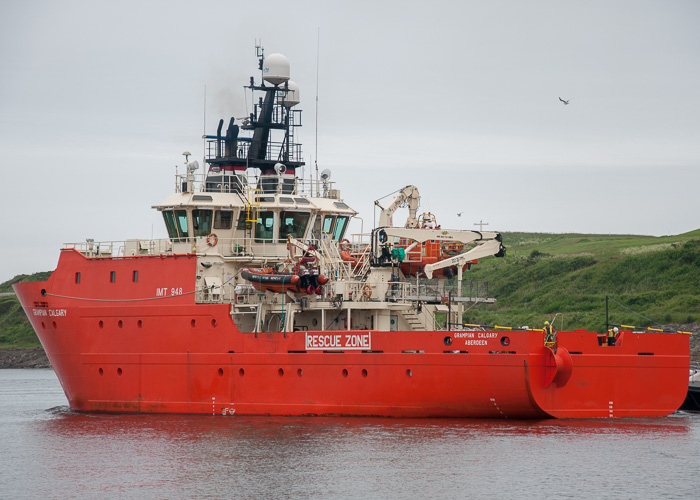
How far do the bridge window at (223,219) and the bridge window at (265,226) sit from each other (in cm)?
80

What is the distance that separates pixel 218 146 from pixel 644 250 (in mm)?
33158

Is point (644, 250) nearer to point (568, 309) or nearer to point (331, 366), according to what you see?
point (568, 309)

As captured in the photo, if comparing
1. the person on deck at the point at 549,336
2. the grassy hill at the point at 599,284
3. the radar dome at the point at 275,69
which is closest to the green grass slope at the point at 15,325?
the grassy hill at the point at 599,284

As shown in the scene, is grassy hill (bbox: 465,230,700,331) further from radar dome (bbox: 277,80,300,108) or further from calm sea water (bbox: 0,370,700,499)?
calm sea water (bbox: 0,370,700,499)

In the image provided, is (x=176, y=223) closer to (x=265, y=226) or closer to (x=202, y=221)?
(x=202, y=221)

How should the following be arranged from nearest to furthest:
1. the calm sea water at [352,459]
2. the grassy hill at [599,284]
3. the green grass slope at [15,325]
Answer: the calm sea water at [352,459] → the grassy hill at [599,284] → the green grass slope at [15,325]

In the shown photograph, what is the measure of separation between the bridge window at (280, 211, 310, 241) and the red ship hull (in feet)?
9.68

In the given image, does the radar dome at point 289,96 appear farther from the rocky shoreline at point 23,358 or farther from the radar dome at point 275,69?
the rocky shoreline at point 23,358

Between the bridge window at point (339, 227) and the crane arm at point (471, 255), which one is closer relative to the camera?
the crane arm at point (471, 255)

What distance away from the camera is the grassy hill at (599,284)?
162ft

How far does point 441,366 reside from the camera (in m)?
26.2

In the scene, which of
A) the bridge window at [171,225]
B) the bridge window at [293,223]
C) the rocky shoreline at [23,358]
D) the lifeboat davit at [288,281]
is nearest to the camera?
the lifeboat davit at [288,281]

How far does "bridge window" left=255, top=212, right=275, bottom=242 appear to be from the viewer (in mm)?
30531

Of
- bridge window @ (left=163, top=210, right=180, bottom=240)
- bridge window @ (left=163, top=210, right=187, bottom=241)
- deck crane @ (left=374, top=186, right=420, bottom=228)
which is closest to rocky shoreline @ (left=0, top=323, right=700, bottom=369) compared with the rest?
bridge window @ (left=163, top=210, right=180, bottom=240)
